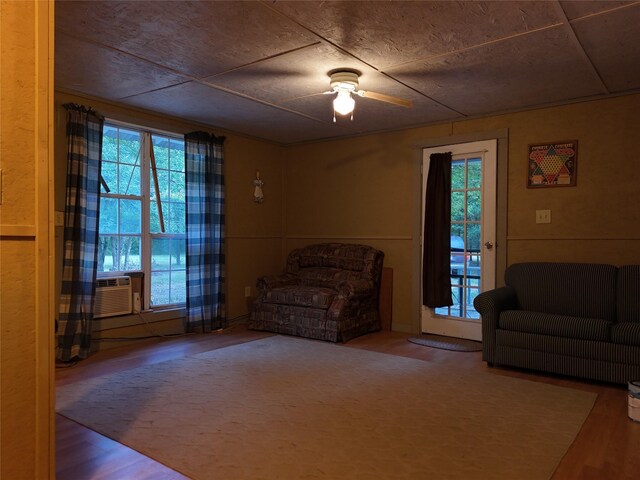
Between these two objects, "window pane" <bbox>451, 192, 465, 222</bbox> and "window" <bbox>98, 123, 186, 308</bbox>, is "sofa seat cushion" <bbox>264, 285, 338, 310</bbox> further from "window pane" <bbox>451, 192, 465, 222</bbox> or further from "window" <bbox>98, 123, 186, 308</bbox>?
"window pane" <bbox>451, 192, 465, 222</bbox>

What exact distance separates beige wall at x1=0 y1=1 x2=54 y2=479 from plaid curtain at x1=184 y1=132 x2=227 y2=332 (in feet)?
11.0

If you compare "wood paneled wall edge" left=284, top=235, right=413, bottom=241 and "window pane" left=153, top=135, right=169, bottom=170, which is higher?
"window pane" left=153, top=135, right=169, bottom=170

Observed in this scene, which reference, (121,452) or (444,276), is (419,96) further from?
(121,452)

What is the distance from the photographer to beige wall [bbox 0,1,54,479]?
1.44 m

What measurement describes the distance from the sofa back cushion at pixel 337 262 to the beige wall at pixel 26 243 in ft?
12.4

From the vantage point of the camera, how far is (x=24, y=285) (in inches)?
58.6

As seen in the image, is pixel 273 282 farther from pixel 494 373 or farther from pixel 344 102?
Result: pixel 494 373

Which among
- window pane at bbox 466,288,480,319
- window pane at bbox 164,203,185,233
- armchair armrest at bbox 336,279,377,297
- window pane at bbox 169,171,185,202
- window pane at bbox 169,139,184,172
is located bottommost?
window pane at bbox 466,288,480,319

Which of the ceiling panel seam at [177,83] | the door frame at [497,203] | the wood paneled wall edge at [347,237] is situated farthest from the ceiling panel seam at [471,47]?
the wood paneled wall edge at [347,237]

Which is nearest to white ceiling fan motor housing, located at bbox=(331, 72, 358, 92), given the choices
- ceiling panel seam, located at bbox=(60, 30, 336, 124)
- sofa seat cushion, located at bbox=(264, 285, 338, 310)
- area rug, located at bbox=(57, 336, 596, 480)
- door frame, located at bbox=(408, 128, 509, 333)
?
ceiling panel seam, located at bbox=(60, 30, 336, 124)

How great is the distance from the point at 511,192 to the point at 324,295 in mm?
2167

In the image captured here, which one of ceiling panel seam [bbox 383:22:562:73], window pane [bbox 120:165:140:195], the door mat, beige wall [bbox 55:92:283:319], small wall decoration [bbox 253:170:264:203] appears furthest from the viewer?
small wall decoration [bbox 253:170:264:203]

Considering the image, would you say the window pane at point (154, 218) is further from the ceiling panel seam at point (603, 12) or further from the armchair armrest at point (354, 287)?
the ceiling panel seam at point (603, 12)

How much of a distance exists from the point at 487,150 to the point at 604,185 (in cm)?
111
